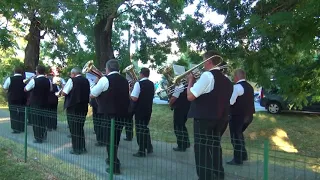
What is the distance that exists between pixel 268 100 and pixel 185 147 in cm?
897

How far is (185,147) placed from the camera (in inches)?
288

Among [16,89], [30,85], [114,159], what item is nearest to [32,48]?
[16,89]

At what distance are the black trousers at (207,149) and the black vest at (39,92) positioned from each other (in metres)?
5.36

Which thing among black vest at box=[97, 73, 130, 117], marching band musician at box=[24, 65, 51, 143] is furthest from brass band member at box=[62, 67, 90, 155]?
marching band musician at box=[24, 65, 51, 143]

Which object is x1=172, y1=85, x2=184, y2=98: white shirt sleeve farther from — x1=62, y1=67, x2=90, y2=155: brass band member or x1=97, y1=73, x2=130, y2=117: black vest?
x1=62, y1=67, x2=90, y2=155: brass band member

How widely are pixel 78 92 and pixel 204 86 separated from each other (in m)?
3.69

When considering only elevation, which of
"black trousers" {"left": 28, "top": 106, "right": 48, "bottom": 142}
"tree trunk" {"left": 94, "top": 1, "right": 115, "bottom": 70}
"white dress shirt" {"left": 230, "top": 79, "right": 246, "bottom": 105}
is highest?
"tree trunk" {"left": 94, "top": 1, "right": 115, "bottom": 70}

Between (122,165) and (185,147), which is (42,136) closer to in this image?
(122,165)

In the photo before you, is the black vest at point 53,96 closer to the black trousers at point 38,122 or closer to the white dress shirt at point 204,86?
the black trousers at point 38,122

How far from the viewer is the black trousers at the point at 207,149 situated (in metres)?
4.55

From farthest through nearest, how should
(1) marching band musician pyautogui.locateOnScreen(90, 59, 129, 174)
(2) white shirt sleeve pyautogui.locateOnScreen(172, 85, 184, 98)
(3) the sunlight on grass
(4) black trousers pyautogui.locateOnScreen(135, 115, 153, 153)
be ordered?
1. (3) the sunlight on grass
2. (2) white shirt sleeve pyautogui.locateOnScreen(172, 85, 184, 98)
3. (1) marching band musician pyautogui.locateOnScreen(90, 59, 129, 174)
4. (4) black trousers pyautogui.locateOnScreen(135, 115, 153, 153)

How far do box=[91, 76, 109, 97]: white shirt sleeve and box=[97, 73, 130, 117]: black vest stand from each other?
2.1 inches

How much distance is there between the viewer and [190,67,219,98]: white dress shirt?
4.89 m

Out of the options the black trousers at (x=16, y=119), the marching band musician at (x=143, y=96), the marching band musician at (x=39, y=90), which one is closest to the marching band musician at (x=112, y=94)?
the marching band musician at (x=143, y=96)
